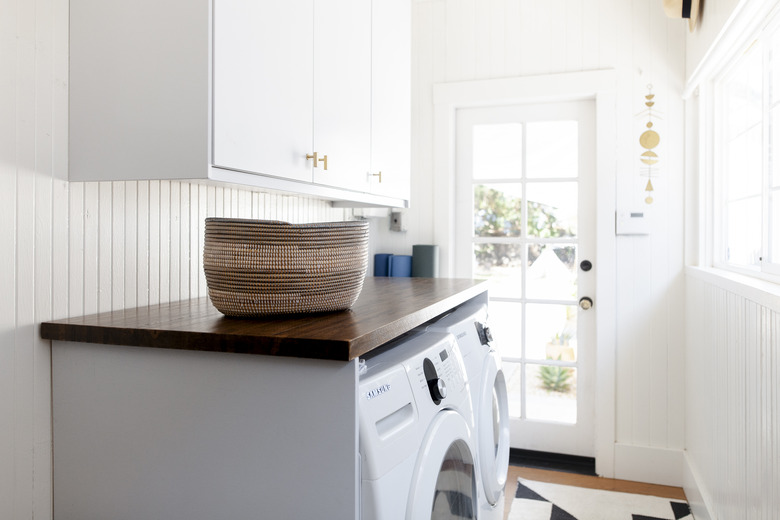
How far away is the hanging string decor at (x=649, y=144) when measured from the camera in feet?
8.95

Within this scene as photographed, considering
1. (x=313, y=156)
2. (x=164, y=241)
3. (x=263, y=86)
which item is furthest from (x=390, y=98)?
(x=164, y=241)

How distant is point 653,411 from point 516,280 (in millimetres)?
880

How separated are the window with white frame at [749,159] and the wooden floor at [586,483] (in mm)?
1064

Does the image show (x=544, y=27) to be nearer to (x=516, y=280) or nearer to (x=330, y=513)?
(x=516, y=280)

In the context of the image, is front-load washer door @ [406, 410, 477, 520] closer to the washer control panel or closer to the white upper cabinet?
the washer control panel

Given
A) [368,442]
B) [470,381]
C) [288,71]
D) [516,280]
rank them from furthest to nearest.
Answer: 1. [516,280]
2. [470,381]
3. [288,71]
4. [368,442]

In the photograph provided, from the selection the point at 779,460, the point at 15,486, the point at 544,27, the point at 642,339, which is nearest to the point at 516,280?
the point at 642,339

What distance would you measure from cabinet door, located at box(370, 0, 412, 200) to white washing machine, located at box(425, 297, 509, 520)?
0.56 metres

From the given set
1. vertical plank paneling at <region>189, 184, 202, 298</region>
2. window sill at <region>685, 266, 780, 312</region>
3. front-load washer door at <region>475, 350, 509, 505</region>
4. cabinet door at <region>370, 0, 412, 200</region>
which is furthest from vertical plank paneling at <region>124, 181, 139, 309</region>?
window sill at <region>685, 266, 780, 312</region>

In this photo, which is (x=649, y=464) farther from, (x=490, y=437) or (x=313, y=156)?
(x=313, y=156)

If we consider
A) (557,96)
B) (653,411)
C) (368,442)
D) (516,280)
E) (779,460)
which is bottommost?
(653,411)

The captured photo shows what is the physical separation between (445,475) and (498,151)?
209 cm

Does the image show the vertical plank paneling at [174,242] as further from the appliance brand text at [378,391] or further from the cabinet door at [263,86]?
the appliance brand text at [378,391]

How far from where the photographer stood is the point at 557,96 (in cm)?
287
